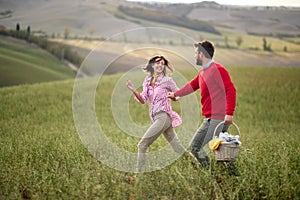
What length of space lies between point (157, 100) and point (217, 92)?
0.86m

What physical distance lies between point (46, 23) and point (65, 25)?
9.64 feet

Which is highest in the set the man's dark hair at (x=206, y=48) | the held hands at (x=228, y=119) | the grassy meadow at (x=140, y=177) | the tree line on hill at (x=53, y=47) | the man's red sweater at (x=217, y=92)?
the man's dark hair at (x=206, y=48)

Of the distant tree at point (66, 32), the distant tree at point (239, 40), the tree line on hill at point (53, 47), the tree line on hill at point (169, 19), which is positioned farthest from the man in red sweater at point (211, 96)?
the distant tree at point (66, 32)

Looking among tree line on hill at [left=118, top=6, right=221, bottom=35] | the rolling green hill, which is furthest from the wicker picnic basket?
tree line on hill at [left=118, top=6, right=221, bottom=35]

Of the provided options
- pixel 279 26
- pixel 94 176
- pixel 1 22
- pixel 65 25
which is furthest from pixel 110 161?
pixel 65 25

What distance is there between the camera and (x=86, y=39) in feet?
197

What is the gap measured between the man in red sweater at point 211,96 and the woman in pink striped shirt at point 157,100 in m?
0.16

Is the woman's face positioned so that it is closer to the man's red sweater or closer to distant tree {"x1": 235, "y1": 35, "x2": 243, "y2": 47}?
the man's red sweater

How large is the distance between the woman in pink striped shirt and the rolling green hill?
2838cm

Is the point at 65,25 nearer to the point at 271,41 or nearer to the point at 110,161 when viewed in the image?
the point at 271,41

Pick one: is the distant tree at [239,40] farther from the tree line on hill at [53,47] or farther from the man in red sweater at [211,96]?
the man in red sweater at [211,96]

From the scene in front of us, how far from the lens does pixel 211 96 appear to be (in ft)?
18.7

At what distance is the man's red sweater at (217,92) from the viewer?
552 cm

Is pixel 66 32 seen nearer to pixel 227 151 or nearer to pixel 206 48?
pixel 206 48
